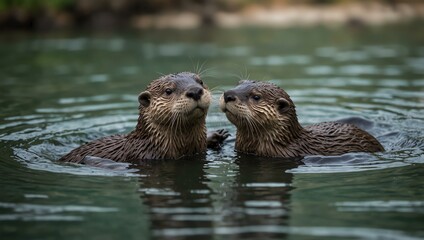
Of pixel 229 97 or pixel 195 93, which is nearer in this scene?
pixel 195 93

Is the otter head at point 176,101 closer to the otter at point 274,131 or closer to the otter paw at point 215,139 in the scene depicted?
the otter at point 274,131

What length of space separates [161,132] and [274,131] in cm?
131

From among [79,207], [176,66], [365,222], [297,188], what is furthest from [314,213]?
[176,66]

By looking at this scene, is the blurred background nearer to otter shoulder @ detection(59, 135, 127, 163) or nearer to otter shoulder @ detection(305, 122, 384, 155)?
otter shoulder @ detection(305, 122, 384, 155)

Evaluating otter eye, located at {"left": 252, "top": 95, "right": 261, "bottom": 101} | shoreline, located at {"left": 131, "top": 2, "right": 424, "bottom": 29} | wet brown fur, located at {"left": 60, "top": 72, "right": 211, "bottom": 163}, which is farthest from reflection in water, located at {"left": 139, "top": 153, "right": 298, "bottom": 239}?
shoreline, located at {"left": 131, "top": 2, "right": 424, "bottom": 29}

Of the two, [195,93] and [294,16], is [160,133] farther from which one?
[294,16]

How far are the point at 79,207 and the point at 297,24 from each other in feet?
70.2

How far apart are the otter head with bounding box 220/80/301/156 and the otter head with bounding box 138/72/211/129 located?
0.36m

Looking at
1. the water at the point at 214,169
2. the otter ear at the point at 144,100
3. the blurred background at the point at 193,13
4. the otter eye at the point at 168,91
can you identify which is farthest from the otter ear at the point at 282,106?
the blurred background at the point at 193,13

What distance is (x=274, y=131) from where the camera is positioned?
7676mm

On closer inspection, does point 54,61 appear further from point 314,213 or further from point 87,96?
point 314,213

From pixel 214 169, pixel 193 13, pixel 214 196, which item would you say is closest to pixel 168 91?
pixel 214 169

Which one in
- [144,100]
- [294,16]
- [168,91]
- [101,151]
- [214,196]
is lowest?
[214,196]

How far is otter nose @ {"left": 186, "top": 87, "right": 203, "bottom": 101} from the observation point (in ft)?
23.3
